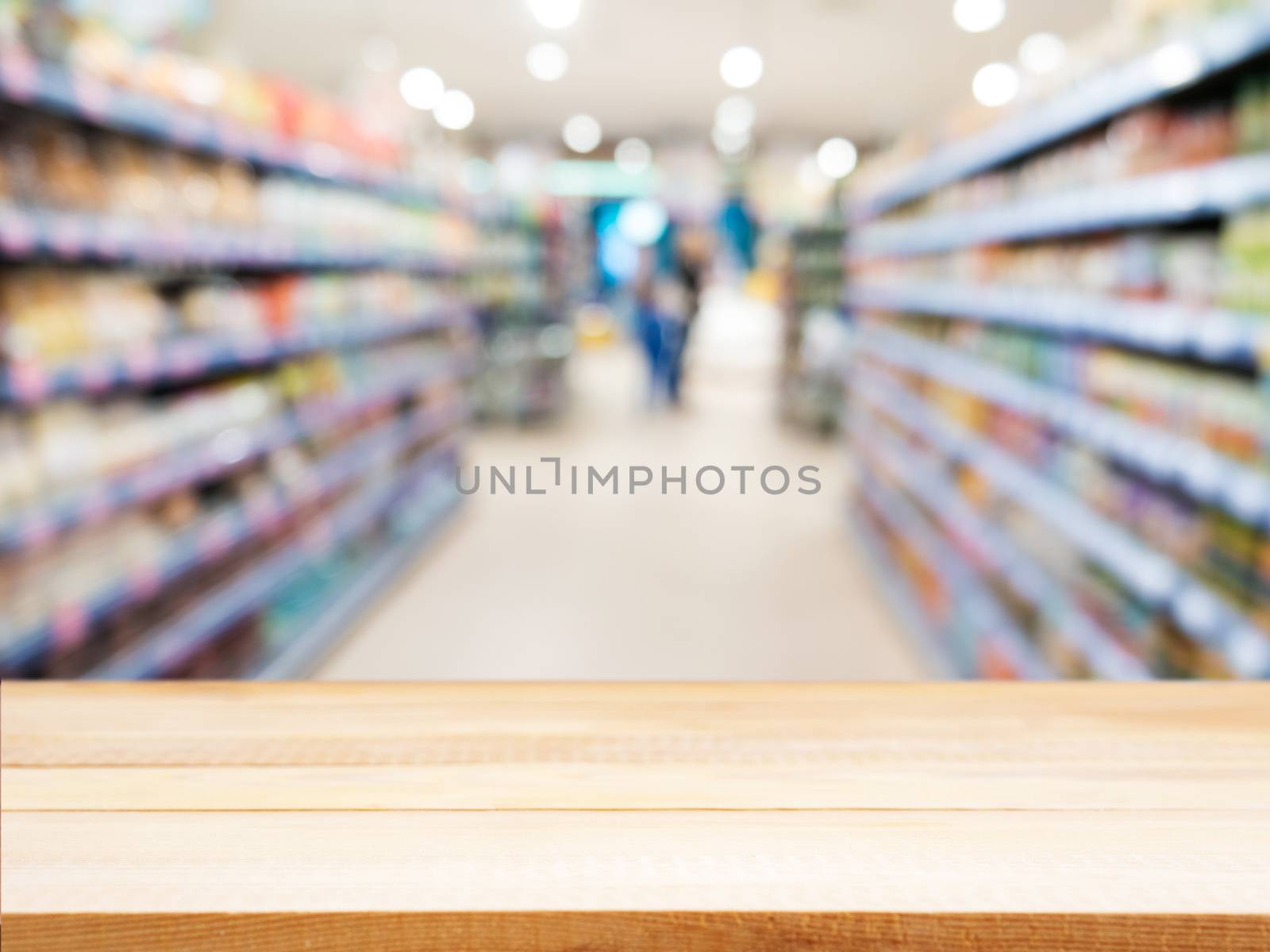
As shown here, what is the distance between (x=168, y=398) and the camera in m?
3.08

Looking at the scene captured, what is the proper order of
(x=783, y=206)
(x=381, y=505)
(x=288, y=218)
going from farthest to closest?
1. (x=783, y=206)
2. (x=381, y=505)
3. (x=288, y=218)

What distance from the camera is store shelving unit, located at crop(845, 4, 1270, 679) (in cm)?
206

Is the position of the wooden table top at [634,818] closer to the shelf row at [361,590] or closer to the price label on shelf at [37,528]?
the price label on shelf at [37,528]

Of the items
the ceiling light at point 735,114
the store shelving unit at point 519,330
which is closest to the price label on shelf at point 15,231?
the store shelving unit at point 519,330

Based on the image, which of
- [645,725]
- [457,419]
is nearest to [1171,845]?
[645,725]

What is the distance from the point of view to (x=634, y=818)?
75 centimetres

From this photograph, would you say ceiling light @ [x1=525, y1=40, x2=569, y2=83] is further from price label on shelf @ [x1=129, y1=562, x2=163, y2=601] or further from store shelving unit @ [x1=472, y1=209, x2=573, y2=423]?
price label on shelf @ [x1=129, y1=562, x2=163, y2=601]

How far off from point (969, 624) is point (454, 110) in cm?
1129

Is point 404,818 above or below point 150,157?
below

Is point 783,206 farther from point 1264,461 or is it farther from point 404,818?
point 404,818

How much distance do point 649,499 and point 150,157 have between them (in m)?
3.60

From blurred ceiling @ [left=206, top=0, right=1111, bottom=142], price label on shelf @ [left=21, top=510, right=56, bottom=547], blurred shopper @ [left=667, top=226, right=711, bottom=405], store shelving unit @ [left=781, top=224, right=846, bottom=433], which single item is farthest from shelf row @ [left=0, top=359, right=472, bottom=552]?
blurred shopper @ [left=667, top=226, right=711, bottom=405]

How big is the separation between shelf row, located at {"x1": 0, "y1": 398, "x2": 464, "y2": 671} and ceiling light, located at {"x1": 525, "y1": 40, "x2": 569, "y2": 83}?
562 cm

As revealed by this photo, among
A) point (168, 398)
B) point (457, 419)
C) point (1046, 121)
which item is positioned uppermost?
point (1046, 121)
